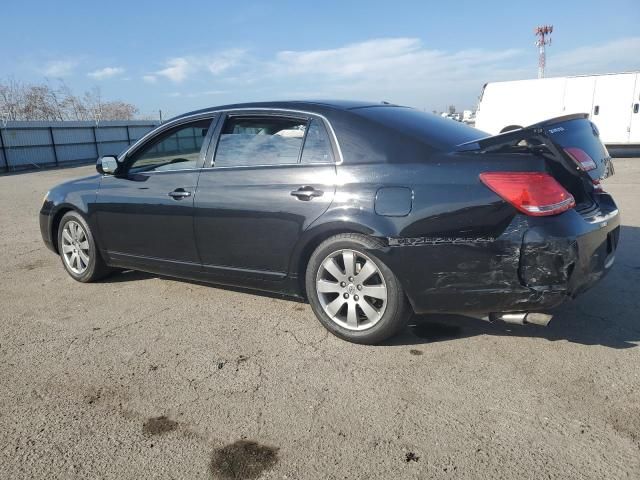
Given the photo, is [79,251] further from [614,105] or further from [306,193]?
[614,105]

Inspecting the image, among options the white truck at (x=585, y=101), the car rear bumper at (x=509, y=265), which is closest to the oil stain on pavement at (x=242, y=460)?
the car rear bumper at (x=509, y=265)

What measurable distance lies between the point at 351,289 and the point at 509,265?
1009mm

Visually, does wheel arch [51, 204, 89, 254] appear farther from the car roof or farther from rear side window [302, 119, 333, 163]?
rear side window [302, 119, 333, 163]

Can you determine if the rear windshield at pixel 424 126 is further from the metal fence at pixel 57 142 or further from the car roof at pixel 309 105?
the metal fence at pixel 57 142

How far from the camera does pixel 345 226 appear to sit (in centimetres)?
326

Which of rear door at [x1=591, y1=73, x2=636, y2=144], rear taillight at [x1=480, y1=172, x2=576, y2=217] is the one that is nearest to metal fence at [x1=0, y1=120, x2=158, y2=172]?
rear door at [x1=591, y1=73, x2=636, y2=144]

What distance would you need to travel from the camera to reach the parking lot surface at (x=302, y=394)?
2.25 m

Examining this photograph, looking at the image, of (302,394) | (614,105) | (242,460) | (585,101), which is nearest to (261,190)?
(302,394)

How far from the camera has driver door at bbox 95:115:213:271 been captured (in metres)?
4.11

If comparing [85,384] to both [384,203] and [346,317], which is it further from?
[384,203]

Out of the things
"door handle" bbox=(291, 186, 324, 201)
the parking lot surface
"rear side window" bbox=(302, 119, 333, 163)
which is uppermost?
"rear side window" bbox=(302, 119, 333, 163)

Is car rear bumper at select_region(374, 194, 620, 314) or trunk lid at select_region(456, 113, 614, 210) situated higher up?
trunk lid at select_region(456, 113, 614, 210)

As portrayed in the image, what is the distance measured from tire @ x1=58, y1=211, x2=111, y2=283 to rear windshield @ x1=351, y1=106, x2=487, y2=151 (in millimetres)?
2927

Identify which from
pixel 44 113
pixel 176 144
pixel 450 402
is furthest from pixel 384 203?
pixel 44 113
